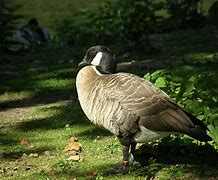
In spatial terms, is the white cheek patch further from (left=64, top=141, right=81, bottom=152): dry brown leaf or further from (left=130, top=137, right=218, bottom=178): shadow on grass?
(left=64, top=141, right=81, bottom=152): dry brown leaf

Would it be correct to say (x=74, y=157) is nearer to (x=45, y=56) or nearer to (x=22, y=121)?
(x=22, y=121)

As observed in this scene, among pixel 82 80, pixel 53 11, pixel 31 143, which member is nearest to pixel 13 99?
pixel 31 143

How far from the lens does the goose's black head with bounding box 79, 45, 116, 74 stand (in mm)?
5133

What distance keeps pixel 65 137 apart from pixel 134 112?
195 cm

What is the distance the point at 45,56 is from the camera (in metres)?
12.4

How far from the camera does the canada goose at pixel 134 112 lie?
462 centimetres

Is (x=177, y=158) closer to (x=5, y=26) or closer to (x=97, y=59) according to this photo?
(x=97, y=59)

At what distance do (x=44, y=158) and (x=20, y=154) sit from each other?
1.03 ft

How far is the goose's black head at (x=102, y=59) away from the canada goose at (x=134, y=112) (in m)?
0.18

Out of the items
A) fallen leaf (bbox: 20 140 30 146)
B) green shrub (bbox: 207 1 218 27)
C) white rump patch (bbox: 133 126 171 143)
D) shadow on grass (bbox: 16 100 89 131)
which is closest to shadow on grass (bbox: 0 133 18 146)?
fallen leaf (bbox: 20 140 30 146)

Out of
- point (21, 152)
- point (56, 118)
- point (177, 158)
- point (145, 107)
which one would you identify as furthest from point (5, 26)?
point (145, 107)

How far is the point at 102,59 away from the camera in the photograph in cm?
513

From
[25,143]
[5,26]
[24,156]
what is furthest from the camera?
[5,26]

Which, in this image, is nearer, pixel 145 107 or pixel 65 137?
pixel 145 107
